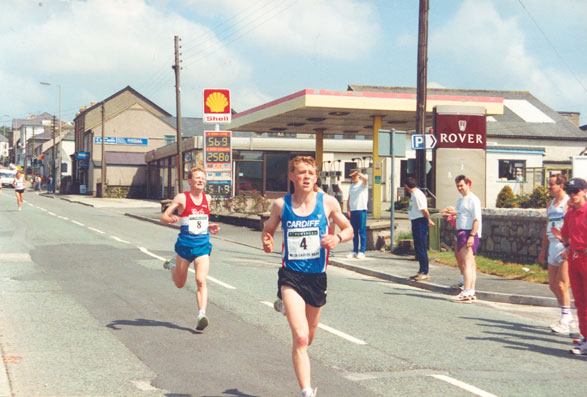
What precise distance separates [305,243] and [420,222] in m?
7.65

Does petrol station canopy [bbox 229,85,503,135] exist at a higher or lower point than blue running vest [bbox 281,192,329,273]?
higher

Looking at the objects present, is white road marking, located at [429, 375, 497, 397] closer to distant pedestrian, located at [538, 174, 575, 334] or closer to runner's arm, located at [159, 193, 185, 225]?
distant pedestrian, located at [538, 174, 575, 334]

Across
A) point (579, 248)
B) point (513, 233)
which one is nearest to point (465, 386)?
point (579, 248)

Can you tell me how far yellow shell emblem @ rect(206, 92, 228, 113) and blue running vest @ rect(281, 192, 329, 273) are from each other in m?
25.1

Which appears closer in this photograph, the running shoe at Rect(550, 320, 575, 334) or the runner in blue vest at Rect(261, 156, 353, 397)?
the runner in blue vest at Rect(261, 156, 353, 397)

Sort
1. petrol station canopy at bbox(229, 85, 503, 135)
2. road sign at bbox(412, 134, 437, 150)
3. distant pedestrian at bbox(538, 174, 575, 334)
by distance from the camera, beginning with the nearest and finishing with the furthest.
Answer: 1. distant pedestrian at bbox(538, 174, 575, 334)
2. road sign at bbox(412, 134, 437, 150)
3. petrol station canopy at bbox(229, 85, 503, 135)

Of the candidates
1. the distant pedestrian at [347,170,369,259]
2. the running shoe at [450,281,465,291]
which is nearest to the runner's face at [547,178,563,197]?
the running shoe at [450,281,465,291]

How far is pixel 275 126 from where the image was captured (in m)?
32.7


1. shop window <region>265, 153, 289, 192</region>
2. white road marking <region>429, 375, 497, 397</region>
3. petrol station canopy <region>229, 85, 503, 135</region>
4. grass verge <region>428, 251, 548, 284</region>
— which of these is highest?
petrol station canopy <region>229, 85, 503, 135</region>

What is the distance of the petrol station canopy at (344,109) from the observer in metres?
25.3

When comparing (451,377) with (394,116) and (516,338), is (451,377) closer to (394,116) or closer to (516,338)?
(516,338)

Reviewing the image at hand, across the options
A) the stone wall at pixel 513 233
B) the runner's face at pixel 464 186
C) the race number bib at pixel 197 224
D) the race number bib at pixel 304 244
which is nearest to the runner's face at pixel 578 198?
the runner's face at pixel 464 186

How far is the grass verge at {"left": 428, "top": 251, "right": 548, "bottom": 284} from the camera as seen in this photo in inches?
488

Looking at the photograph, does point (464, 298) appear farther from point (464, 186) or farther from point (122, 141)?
point (122, 141)
